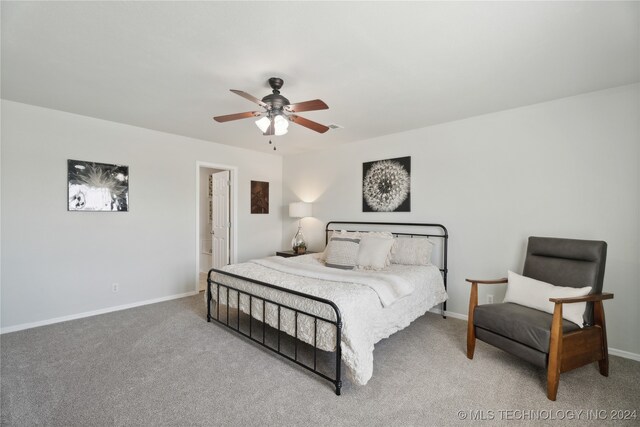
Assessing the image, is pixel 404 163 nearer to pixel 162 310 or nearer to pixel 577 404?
pixel 577 404

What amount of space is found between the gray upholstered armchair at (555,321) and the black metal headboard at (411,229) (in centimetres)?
98

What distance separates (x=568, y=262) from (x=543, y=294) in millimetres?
481

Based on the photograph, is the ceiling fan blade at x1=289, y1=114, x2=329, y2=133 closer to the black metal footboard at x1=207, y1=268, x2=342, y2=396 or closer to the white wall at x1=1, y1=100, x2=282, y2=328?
the black metal footboard at x1=207, y1=268, x2=342, y2=396

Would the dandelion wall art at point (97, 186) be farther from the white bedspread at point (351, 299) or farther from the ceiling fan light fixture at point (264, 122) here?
the ceiling fan light fixture at point (264, 122)

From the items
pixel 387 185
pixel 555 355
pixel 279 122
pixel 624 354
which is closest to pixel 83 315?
pixel 279 122

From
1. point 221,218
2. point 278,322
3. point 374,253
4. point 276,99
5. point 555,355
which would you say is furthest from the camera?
point 221,218

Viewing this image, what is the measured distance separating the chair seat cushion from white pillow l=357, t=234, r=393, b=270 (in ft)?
3.70

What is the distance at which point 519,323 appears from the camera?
2248 millimetres

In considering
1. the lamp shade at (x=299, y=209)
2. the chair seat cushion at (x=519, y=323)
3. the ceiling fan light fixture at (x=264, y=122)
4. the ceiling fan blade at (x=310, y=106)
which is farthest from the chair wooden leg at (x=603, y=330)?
the lamp shade at (x=299, y=209)

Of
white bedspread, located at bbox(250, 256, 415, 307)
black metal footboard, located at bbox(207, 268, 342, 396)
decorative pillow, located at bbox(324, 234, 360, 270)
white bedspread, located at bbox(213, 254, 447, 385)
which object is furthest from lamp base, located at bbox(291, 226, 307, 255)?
white bedspread, located at bbox(250, 256, 415, 307)

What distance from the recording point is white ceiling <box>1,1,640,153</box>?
68.1 inches

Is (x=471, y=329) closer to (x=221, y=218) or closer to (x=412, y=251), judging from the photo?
(x=412, y=251)

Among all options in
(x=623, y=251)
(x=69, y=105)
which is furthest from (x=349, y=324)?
(x=69, y=105)

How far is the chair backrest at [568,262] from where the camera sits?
2.46m
